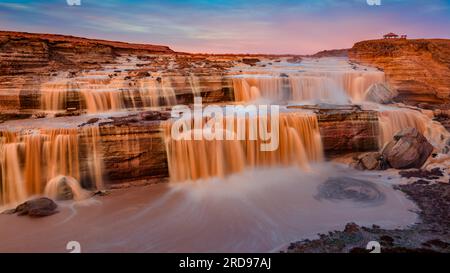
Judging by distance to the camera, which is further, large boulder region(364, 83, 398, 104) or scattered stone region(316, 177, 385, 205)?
large boulder region(364, 83, 398, 104)

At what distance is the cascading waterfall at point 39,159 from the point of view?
7.37 meters

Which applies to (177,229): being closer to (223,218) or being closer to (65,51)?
(223,218)

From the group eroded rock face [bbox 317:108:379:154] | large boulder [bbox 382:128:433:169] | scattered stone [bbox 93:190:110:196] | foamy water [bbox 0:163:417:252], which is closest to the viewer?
foamy water [bbox 0:163:417:252]

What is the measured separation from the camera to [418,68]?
14344mm

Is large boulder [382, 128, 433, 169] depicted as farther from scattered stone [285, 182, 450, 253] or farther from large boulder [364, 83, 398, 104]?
large boulder [364, 83, 398, 104]

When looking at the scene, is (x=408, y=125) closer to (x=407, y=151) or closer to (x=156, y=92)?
(x=407, y=151)

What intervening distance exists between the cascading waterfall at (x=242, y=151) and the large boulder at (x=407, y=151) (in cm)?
198

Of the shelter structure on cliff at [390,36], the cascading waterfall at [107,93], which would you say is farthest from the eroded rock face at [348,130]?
the shelter structure on cliff at [390,36]

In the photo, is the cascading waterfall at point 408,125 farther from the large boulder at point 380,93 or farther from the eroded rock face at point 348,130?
the large boulder at point 380,93

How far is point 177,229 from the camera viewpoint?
20.2ft

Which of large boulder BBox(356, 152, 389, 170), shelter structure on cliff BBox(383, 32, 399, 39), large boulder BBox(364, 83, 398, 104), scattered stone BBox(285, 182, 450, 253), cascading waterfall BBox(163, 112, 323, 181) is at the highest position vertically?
shelter structure on cliff BBox(383, 32, 399, 39)

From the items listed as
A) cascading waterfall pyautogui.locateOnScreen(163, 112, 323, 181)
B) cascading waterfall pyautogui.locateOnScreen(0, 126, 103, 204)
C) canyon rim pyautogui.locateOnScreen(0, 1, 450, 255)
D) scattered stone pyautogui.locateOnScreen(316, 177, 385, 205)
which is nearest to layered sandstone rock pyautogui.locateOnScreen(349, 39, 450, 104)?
canyon rim pyautogui.locateOnScreen(0, 1, 450, 255)

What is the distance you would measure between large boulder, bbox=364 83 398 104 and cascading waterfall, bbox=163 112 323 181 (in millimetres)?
5307

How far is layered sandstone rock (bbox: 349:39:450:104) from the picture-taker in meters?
13.6
